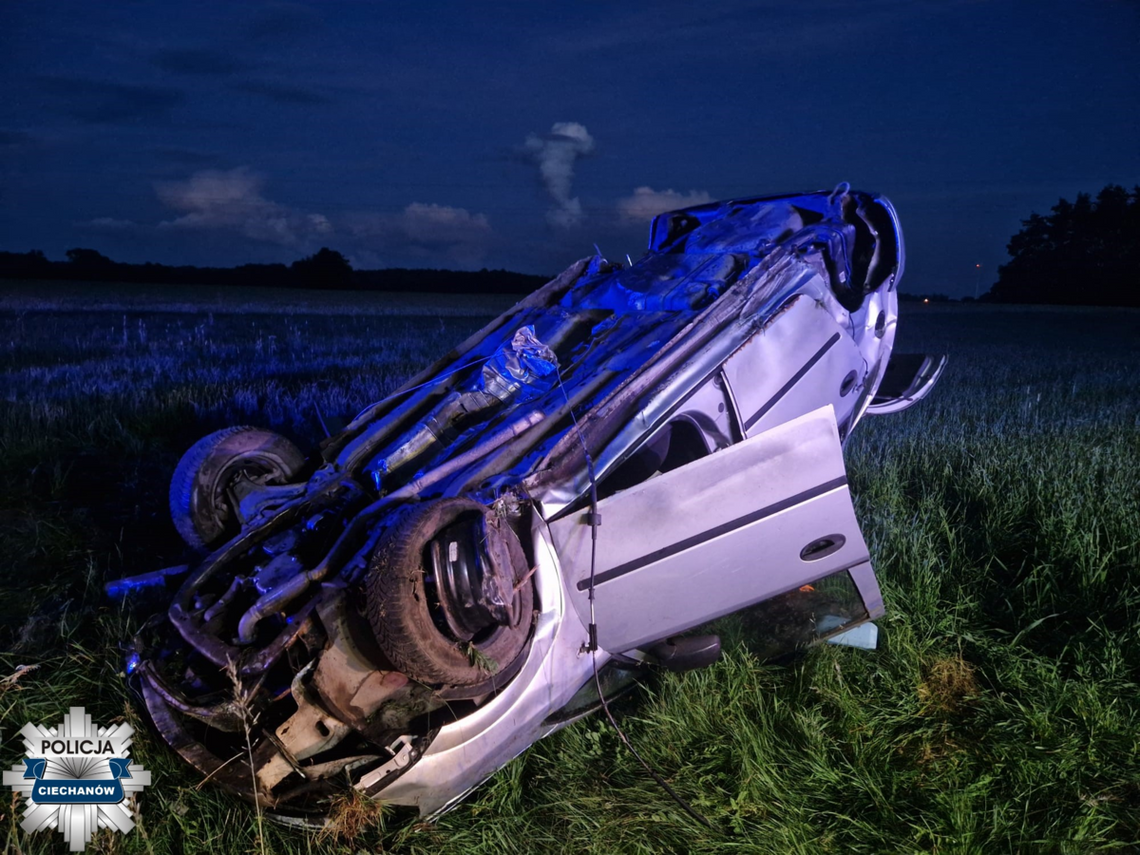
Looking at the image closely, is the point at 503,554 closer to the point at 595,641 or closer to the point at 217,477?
the point at 595,641

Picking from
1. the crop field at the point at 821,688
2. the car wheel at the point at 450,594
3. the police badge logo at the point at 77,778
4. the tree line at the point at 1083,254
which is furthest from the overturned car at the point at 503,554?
the tree line at the point at 1083,254

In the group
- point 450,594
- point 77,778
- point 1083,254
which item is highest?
point 1083,254

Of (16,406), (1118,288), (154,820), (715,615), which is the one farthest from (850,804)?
(1118,288)

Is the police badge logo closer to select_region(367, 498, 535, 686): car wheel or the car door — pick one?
select_region(367, 498, 535, 686): car wheel

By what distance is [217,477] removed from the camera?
386 cm

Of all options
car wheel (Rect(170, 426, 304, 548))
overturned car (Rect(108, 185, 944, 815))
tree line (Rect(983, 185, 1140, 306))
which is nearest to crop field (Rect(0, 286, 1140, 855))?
overturned car (Rect(108, 185, 944, 815))

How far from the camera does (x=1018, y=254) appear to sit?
3097cm

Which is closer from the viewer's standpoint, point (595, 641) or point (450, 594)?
point (450, 594)

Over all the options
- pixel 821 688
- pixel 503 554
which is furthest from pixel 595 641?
pixel 821 688

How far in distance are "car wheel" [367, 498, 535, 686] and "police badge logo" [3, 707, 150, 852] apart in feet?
3.58

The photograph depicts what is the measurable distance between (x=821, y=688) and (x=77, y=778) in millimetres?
2673

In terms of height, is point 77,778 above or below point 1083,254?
below

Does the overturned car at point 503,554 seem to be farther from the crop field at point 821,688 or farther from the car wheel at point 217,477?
the crop field at point 821,688

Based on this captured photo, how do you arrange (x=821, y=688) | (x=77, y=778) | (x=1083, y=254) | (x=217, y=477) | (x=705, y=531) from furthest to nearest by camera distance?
(x=1083, y=254) < (x=217, y=477) < (x=821, y=688) < (x=705, y=531) < (x=77, y=778)
